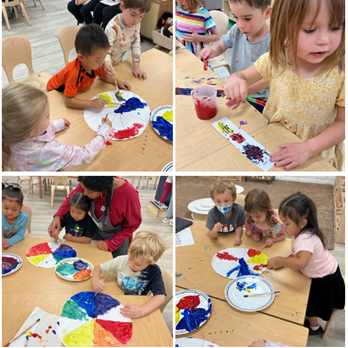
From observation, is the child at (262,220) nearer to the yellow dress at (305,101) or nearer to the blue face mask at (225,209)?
the blue face mask at (225,209)

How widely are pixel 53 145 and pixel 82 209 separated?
19.9 inches

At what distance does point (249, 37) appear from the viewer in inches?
74.8

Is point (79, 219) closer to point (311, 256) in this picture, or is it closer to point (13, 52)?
point (311, 256)

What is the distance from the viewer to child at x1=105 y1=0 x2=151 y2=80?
196 centimetres

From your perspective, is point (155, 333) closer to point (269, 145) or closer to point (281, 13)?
point (269, 145)

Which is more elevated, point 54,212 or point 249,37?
point 249,37

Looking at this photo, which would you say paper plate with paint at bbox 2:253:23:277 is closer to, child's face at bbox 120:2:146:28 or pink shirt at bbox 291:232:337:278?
pink shirt at bbox 291:232:337:278

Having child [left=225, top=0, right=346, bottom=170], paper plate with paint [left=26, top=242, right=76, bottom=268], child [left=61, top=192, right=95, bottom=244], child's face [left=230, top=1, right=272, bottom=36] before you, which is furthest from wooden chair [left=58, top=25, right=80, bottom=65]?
child [left=225, top=0, right=346, bottom=170]

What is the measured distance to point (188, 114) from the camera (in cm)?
148

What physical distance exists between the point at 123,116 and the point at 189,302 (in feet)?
3.13

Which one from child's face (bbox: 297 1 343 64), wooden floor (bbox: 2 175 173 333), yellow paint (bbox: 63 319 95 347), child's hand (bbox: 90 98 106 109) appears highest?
child's face (bbox: 297 1 343 64)

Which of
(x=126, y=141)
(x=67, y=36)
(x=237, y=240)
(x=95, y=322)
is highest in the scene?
(x=67, y=36)

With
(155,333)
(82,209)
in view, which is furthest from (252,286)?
(82,209)

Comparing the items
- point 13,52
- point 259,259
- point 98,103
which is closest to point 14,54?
point 13,52
